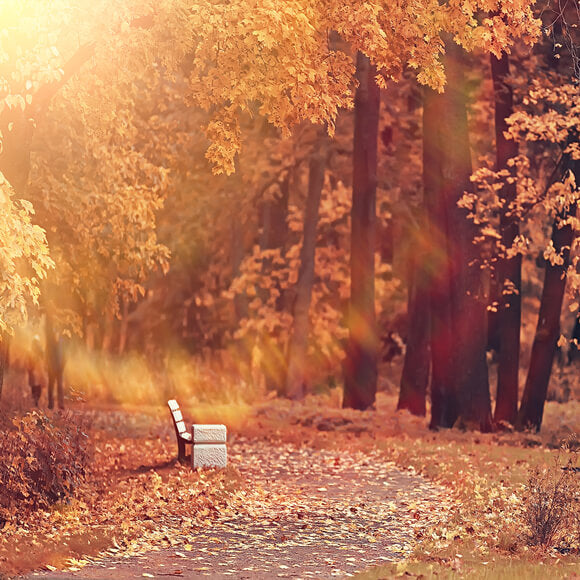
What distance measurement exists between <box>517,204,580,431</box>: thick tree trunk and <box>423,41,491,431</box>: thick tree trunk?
915 millimetres

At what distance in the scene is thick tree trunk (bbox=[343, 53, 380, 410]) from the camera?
32.6 metres

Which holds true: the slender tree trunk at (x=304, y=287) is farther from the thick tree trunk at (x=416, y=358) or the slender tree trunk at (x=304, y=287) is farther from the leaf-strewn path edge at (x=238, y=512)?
the leaf-strewn path edge at (x=238, y=512)

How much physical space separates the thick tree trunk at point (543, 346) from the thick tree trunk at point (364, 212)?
5.67m

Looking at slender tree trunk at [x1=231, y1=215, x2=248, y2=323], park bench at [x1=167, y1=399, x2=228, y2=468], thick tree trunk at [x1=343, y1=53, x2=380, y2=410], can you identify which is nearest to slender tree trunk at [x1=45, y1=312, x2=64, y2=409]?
thick tree trunk at [x1=343, y1=53, x2=380, y2=410]

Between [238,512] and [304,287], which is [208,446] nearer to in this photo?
[238,512]

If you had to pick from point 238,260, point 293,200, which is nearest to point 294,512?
point 293,200

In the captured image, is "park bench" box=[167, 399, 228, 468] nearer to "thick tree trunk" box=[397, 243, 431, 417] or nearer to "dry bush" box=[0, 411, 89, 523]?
"dry bush" box=[0, 411, 89, 523]

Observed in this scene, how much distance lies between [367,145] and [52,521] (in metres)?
19.6

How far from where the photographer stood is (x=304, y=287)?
1484 inches

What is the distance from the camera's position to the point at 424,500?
17.5 metres

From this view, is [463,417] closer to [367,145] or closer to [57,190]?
[367,145]

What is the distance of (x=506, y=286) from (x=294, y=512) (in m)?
13.8

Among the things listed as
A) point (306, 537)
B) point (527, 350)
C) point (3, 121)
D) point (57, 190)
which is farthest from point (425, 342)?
point (306, 537)

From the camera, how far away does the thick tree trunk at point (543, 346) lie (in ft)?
91.0
